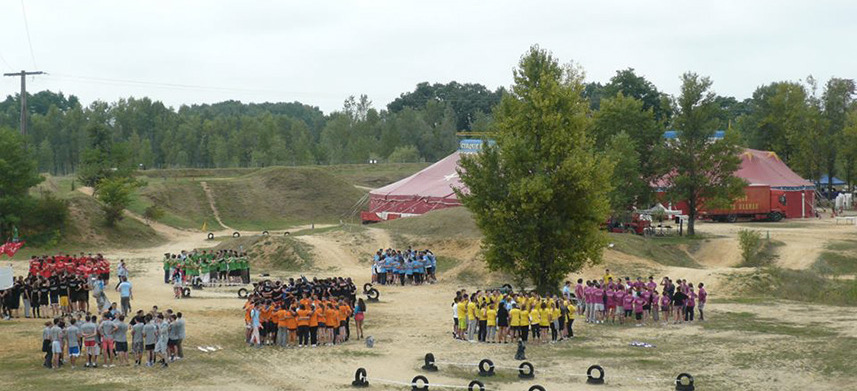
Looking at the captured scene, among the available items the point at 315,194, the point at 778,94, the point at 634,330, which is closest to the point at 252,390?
the point at 634,330

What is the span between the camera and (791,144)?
9300 cm

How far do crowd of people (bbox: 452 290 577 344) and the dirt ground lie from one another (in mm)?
602

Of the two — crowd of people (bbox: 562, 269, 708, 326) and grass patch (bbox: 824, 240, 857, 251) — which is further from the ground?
grass patch (bbox: 824, 240, 857, 251)

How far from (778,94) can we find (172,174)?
221 feet

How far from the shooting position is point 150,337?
80.2 feet

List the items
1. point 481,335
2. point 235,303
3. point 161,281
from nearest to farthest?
point 481,335
point 235,303
point 161,281

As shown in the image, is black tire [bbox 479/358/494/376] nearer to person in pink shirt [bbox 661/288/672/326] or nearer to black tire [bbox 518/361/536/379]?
black tire [bbox 518/361/536/379]

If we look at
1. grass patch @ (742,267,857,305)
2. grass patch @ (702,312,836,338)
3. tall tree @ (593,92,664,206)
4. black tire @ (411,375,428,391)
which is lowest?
black tire @ (411,375,428,391)

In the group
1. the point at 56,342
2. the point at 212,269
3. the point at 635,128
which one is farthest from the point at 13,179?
the point at 635,128

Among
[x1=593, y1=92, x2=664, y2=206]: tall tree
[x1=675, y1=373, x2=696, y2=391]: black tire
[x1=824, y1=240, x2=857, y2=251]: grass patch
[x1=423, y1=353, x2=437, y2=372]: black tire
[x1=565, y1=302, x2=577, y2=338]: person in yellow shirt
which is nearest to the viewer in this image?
[x1=675, y1=373, x2=696, y2=391]: black tire

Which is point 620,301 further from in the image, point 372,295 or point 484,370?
point 372,295

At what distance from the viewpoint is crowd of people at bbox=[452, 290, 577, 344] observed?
27906 mm

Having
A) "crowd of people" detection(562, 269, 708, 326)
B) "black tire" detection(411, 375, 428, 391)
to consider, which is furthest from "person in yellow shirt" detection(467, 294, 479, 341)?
"black tire" detection(411, 375, 428, 391)

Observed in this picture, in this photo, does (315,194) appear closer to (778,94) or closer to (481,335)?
(778,94)
